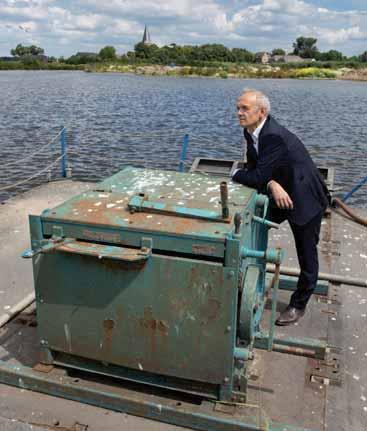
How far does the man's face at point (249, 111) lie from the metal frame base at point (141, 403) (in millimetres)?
1867

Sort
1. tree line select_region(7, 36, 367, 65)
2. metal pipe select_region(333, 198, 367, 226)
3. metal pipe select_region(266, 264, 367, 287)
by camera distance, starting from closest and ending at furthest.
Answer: metal pipe select_region(266, 264, 367, 287), metal pipe select_region(333, 198, 367, 226), tree line select_region(7, 36, 367, 65)

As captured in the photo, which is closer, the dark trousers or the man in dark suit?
the man in dark suit

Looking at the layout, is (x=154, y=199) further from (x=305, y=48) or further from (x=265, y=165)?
(x=305, y=48)

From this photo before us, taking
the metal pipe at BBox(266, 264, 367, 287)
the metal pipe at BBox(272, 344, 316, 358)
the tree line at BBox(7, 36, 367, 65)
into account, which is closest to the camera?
the metal pipe at BBox(272, 344, 316, 358)

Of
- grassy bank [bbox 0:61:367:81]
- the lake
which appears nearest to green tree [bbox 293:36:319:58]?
grassy bank [bbox 0:61:367:81]

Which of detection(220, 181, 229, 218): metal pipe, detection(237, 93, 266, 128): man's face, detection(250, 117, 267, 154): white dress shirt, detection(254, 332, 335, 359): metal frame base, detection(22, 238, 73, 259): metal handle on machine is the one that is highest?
detection(237, 93, 266, 128): man's face

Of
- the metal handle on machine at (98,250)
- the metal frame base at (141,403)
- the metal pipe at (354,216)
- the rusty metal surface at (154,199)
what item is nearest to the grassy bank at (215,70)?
the metal pipe at (354,216)

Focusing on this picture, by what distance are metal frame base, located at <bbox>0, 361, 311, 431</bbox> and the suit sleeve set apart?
1.48 m

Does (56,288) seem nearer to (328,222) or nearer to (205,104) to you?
(328,222)

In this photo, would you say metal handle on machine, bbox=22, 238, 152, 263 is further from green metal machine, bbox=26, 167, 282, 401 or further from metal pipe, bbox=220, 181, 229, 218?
metal pipe, bbox=220, 181, 229, 218

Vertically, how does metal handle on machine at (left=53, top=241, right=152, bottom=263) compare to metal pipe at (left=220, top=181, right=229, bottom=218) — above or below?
below

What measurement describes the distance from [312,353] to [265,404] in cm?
48

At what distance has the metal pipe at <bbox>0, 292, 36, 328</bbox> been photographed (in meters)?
3.92

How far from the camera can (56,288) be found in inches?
116
